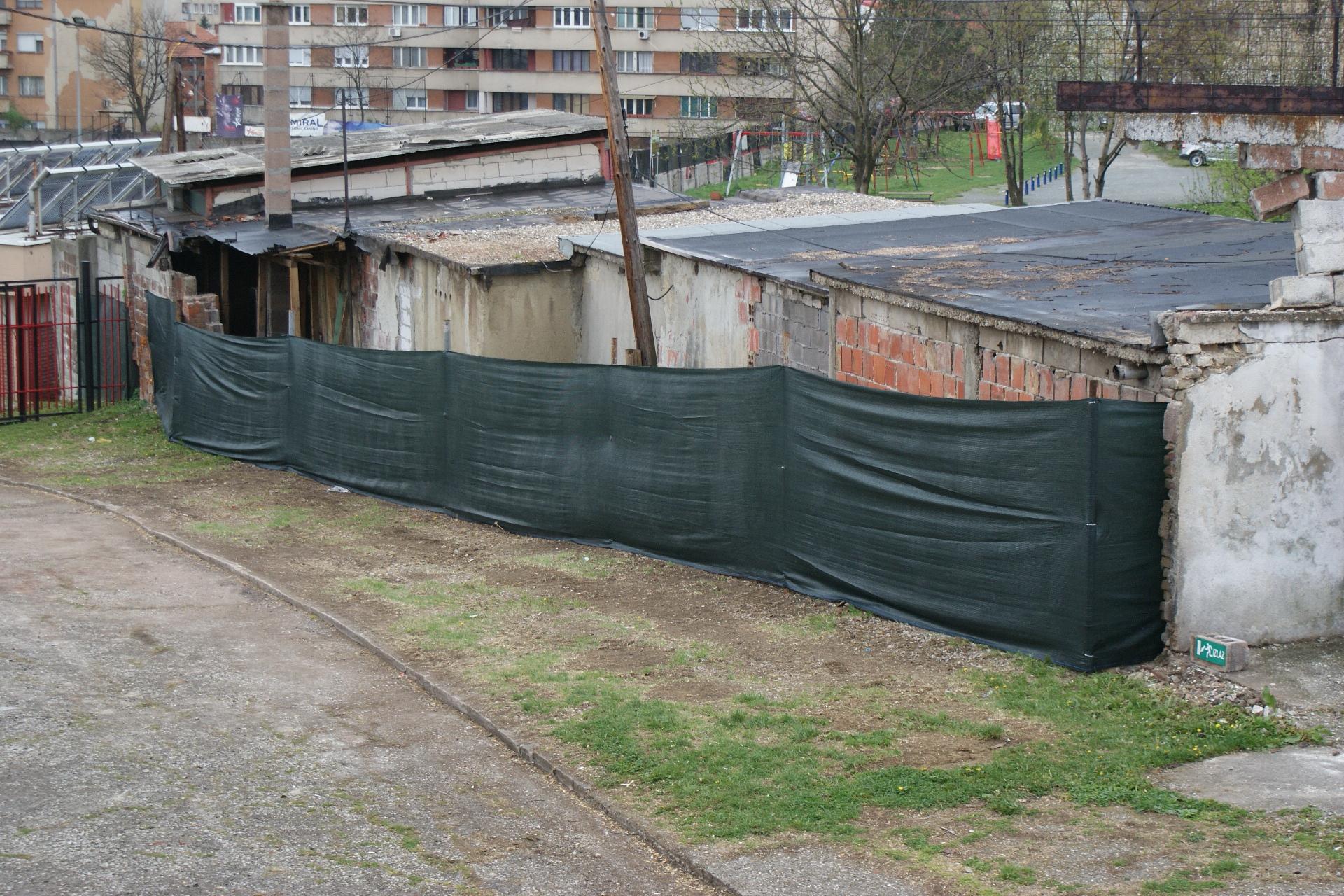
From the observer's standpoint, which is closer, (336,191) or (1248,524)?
(1248,524)

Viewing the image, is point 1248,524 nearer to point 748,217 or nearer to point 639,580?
point 639,580

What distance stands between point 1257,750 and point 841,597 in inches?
149

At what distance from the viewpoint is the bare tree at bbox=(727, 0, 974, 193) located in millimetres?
32500

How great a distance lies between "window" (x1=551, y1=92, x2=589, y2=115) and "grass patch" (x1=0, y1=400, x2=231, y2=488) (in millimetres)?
59566

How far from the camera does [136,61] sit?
80.9 metres

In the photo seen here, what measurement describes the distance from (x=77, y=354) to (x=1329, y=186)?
2096 cm

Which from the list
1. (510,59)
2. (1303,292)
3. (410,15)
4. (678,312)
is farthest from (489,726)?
(410,15)

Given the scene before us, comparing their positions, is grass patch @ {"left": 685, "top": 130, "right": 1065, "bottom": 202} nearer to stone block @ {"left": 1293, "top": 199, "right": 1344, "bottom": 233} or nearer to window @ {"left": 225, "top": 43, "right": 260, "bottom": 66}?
stone block @ {"left": 1293, "top": 199, "right": 1344, "bottom": 233}

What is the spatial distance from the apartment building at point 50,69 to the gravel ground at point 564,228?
234ft

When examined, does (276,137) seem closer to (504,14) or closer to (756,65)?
(756,65)

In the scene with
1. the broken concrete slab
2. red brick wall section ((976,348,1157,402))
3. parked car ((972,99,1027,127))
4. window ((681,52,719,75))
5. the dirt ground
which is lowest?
the dirt ground

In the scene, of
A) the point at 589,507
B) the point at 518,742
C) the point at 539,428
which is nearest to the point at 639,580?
the point at 589,507

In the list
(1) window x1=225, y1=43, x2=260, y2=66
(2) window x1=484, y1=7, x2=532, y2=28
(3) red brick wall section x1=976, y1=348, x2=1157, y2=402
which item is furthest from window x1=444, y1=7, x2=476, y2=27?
(3) red brick wall section x1=976, y1=348, x2=1157, y2=402

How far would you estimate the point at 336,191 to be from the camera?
25109 mm
